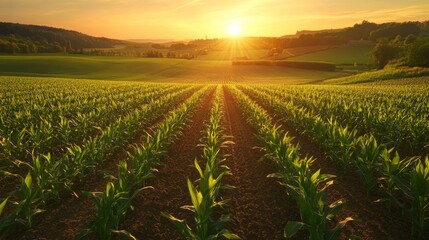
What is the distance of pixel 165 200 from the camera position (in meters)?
6.23

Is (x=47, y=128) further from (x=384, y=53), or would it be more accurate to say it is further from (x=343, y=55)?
(x=343, y=55)

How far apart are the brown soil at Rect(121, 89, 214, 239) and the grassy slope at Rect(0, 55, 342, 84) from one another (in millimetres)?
60561

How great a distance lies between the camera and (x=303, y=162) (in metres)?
5.57

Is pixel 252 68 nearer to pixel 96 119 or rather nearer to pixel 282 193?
pixel 96 119

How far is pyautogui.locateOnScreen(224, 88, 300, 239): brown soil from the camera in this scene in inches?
200

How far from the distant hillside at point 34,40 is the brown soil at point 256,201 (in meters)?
127

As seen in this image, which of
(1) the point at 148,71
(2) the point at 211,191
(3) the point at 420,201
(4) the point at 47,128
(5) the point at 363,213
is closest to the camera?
(3) the point at 420,201

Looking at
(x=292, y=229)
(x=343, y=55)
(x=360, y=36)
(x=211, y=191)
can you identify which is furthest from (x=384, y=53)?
(x=292, y=229)

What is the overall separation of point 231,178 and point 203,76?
7178cm

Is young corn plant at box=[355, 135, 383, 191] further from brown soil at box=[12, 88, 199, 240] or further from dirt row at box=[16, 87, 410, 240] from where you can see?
brown soil at box=[12, 88, 199, 240]

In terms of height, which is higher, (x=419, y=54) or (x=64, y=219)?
(x=419, y=54)

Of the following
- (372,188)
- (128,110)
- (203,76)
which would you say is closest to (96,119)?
(128,110)

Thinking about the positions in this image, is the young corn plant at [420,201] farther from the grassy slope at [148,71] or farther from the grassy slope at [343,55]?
the grassy slope at [343,55]

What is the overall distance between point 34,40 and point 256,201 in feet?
586
